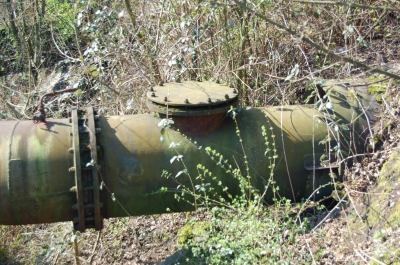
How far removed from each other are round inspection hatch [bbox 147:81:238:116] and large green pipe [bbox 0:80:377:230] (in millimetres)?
148

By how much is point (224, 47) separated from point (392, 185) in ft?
8.35

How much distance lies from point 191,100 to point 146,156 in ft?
→ 1.68

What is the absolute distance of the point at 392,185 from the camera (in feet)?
9.68

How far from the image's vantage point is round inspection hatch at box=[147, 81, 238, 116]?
3.05m

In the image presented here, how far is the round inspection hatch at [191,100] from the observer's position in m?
3.05


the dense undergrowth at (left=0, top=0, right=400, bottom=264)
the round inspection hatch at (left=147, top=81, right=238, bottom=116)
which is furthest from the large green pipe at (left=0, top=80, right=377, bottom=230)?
the dense undergrowth at (left=0, top=0, right=400, bottom=264)

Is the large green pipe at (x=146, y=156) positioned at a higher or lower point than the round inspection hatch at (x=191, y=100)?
lower

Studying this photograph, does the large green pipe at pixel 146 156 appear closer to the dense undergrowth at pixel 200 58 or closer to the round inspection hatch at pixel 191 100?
the round inspection hatch at pixel 191 100

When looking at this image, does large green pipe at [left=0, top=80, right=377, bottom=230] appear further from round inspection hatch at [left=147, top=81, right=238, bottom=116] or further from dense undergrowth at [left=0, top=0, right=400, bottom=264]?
dense undergrowth at [left=0, top=0, right=400, bottom=264]

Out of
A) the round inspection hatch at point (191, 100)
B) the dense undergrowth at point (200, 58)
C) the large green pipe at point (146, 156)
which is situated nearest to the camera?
the large green pipe at point (146, 156)

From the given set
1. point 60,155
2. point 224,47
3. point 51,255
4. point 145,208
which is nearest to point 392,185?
point 145,208

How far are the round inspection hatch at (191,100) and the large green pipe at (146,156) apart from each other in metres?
0.15

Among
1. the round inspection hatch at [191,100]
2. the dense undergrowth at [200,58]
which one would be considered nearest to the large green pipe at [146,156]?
the round inspection hatch at [191,100]

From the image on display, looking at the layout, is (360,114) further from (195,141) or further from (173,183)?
(173,183)
